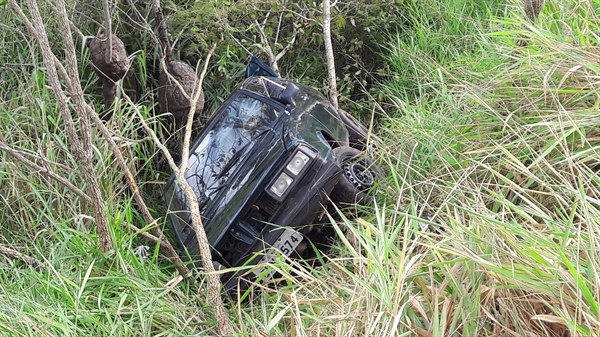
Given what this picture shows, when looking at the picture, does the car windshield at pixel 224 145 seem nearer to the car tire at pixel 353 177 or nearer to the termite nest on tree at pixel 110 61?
the car tire at pixel 353 177

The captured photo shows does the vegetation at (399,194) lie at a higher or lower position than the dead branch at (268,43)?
lower

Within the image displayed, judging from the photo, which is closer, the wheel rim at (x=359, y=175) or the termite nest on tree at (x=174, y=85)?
the wheel rim at (x=359, y=175)

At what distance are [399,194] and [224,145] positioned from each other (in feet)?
4.02

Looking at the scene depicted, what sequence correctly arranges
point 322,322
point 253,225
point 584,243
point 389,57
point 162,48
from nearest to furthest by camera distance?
point 584,243 < point 322,322 < point 253,225 < point 162,48 < point 389,57

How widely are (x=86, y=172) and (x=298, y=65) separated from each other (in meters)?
2.89

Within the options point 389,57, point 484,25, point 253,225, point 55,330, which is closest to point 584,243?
point 253,225

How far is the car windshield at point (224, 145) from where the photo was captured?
343 cm

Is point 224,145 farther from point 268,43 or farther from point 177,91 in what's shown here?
point 268,43

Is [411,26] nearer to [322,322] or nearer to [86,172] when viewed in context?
[86,172]

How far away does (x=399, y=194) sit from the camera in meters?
2.72

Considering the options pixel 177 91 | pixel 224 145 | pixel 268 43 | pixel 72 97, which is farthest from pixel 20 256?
pixel 268 43

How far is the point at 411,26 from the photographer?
5.40 metres

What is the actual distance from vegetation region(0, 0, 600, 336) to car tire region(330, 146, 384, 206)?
0.11m

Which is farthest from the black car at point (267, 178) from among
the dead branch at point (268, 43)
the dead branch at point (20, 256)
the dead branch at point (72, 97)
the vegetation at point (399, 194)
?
the dead branch at point (268, 43)
